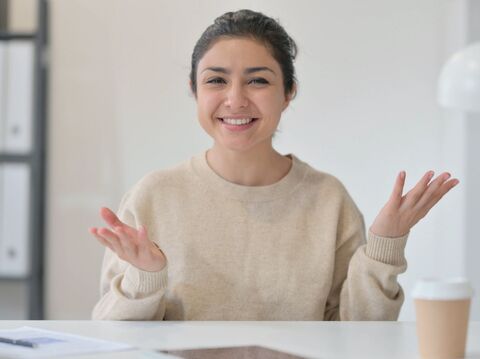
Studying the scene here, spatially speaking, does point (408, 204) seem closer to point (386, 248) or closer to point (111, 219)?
point (386, 248)

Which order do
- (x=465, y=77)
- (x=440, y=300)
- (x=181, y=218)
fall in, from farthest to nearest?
(x=465, y=77) < (x=181, y=218) < (x=440, y=300)

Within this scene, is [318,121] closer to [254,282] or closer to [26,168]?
[26,168]

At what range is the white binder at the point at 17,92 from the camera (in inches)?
142

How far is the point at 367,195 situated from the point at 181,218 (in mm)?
1783

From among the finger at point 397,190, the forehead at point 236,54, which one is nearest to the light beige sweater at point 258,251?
the finger at point 397,190

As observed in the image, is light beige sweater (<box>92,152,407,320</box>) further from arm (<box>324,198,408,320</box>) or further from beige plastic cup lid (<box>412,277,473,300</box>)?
beige plastic cup lid (<box>412,277,473,300</box>)

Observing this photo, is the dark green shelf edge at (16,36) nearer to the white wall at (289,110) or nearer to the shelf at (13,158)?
the white wall at (289,110)

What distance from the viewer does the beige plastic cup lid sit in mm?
1275

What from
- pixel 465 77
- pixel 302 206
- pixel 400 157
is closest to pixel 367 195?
pixel 400 157

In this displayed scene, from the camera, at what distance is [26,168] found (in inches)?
145

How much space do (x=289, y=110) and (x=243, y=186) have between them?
5.47ft

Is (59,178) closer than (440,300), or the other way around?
(440,300)

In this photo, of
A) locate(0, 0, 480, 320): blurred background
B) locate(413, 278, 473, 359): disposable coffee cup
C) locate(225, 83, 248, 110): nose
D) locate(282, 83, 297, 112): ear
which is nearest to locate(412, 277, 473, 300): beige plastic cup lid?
locate(413, 278, 473, 359): disposable coffee cup

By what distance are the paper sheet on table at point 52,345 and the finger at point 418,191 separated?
0.64 meters
